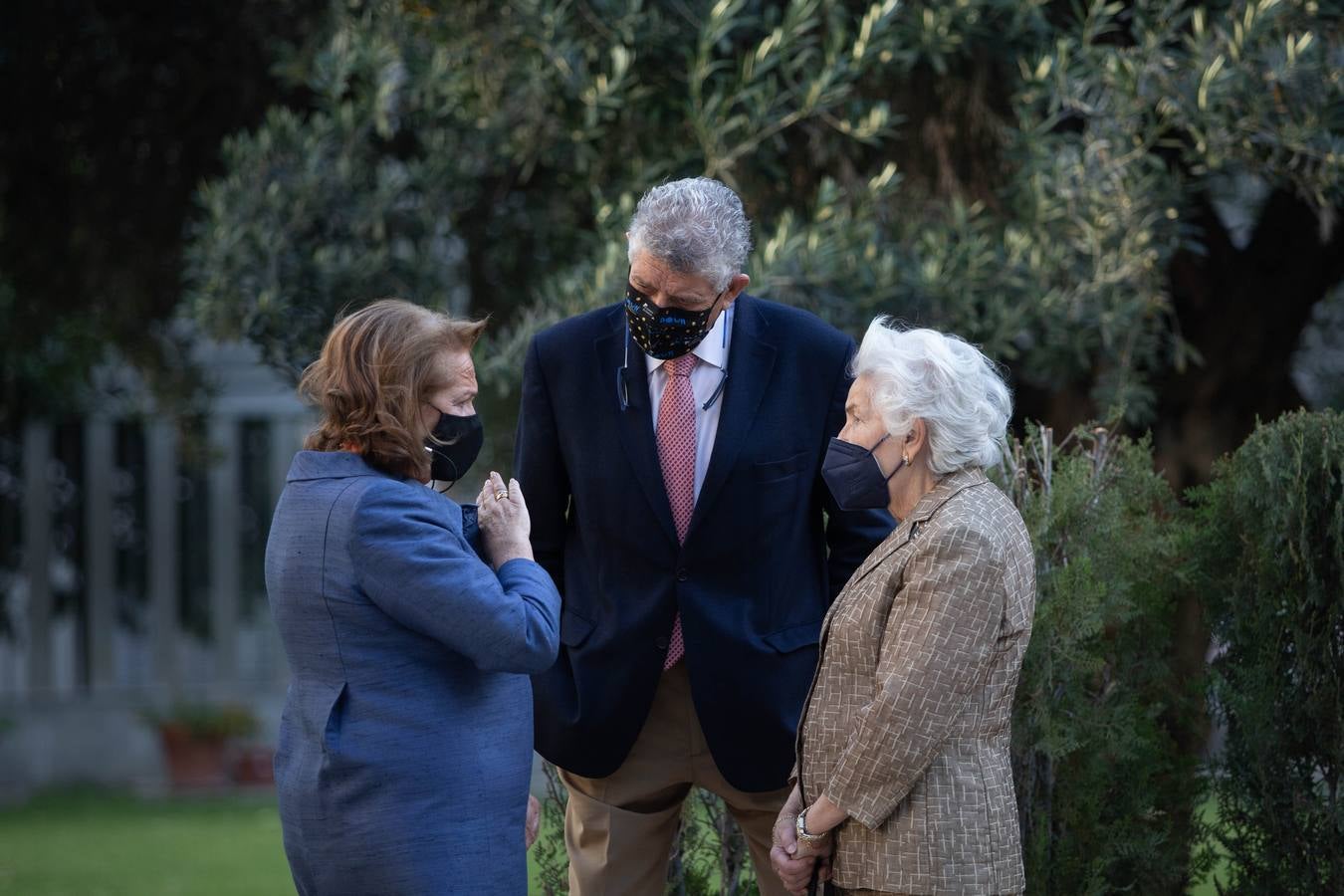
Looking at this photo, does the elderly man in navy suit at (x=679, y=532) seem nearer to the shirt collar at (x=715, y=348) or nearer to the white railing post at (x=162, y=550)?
the shirt collar at (x=715, y=348)

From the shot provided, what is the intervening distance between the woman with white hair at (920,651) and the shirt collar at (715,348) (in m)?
0.48

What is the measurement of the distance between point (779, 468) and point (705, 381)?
0.88ft

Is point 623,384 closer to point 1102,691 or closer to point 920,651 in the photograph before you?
point 920,651

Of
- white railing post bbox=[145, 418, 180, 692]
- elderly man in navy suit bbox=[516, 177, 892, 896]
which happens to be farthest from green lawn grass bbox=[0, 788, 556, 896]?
elderly man in navy suit bbox=[516, 177, 892, 896]

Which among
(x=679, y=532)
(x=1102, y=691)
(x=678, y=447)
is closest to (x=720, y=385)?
(x=678, y=447)

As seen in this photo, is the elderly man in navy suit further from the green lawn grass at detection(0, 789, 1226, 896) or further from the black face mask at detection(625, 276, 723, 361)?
the green lawn grass at detection(0, 789, 1226, 896)

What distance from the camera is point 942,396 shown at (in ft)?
9.14

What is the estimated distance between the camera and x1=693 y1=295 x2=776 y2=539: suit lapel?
127 inches

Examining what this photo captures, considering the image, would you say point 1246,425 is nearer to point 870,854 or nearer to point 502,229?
point 502,229

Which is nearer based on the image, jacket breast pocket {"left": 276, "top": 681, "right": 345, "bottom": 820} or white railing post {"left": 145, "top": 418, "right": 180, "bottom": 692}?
jacket breast pocket {"left": 276, "top": 681, "right": 345, "bottom": 820}

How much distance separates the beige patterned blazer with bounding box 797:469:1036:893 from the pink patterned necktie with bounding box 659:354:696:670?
1.79ft

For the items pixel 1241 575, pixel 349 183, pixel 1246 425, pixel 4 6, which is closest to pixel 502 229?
pixel 349 183

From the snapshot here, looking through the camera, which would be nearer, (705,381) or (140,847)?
(705,381)

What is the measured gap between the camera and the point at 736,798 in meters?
3.32
